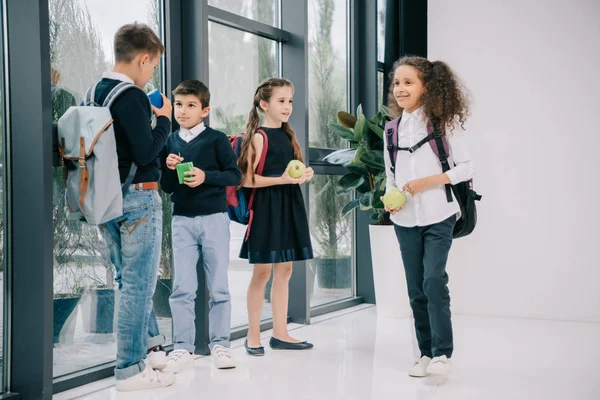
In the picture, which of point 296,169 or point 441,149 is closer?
point 441,149

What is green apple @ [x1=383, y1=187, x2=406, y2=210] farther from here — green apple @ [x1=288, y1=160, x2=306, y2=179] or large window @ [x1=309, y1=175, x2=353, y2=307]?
large window @ [x1=309, y1=175, x2=353, y2=307]

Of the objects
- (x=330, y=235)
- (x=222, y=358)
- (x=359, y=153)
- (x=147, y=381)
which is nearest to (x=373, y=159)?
(x=359, y=153)

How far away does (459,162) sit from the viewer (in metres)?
2.68

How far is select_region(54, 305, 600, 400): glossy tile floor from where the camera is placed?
8.09ft

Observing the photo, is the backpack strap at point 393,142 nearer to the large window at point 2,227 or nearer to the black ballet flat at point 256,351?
the black ballet flat at point 256,351

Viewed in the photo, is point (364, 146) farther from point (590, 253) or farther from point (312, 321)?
point (590, 253)

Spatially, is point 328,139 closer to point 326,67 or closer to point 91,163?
point 326,67

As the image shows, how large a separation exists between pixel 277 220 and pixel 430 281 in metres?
0.81

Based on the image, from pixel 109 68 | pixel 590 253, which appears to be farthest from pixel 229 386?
pixel 590 253

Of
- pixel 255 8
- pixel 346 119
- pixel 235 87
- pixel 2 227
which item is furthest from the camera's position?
pixel 346 119

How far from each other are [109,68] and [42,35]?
610mm

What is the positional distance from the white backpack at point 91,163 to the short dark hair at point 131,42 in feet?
0.54

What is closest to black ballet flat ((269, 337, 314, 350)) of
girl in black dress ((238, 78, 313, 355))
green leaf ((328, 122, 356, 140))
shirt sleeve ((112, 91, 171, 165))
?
girl in black dress ((238, 78, 313, 355))

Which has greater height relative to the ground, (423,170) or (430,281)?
(423,170)
